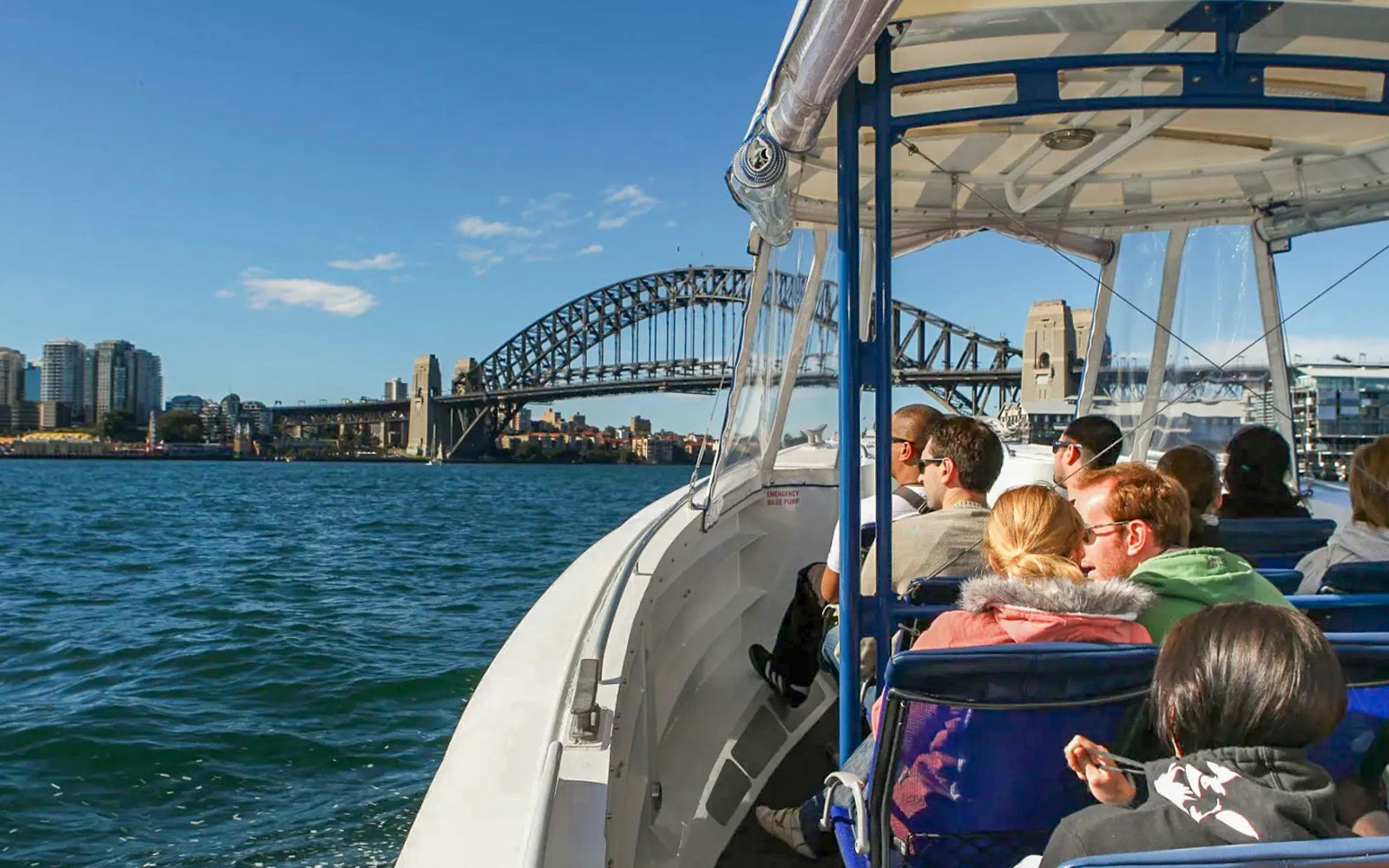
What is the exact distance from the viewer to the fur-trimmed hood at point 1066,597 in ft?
4.32

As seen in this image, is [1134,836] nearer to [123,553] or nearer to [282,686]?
[282,686]

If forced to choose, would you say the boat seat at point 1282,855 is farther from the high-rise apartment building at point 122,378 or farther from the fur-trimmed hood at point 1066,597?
the high-rise apartment building at point 122,378

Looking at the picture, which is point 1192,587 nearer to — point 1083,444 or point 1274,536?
point 1274,536

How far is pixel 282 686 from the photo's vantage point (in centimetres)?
579

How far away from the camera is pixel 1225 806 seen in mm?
879

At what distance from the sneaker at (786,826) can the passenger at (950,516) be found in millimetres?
645

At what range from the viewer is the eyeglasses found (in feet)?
5.64

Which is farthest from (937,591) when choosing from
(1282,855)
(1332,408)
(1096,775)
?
(1332,408)

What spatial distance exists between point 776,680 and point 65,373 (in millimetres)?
146202

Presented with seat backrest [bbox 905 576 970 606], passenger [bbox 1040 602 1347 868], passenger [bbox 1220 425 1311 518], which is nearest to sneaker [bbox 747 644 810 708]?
seat backrest [bbox 905 576 970 606]

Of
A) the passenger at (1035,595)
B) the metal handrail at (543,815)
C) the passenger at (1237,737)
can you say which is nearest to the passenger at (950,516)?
→ the passenger at (1035,595)

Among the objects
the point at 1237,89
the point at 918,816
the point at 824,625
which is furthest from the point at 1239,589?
the point at 824,625

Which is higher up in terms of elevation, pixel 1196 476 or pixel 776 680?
pixel 1196 476

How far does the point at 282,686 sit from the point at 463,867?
206 inches
